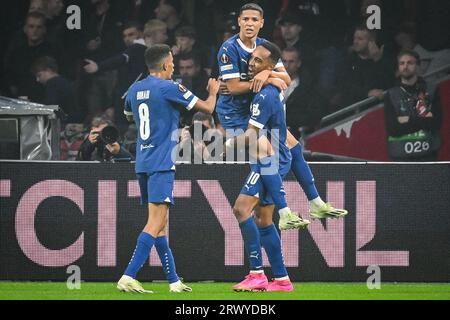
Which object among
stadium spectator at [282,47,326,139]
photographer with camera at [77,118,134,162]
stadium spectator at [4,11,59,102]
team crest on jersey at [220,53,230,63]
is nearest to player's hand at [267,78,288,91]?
team crest on jersey at [220,53,230,63]

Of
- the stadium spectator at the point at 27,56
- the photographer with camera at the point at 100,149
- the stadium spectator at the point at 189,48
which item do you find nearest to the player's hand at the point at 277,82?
the photographer with camera at the point at 100,149

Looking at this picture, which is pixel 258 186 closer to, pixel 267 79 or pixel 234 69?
pixel 267 79

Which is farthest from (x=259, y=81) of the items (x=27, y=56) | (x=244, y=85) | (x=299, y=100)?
(x=27, y=56)

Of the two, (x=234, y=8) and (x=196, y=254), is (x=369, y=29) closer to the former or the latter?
(x=234, y=8)

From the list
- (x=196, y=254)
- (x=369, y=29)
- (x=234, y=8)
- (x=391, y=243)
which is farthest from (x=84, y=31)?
(x=391, y=243)

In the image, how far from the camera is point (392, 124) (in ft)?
44.5

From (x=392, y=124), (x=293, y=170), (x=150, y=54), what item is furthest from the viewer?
(x=392, y=124)

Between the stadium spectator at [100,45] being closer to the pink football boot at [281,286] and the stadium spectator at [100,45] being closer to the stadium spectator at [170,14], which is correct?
the stadium spectator at [170,14]

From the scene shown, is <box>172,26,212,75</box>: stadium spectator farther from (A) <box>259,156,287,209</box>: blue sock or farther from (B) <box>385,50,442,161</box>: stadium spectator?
(A) <box>259,156,287,209</box>: blue sock

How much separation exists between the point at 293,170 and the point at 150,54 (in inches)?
68.2

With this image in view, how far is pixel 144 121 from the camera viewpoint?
9.43 meters

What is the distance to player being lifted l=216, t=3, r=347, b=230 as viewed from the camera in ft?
31.2

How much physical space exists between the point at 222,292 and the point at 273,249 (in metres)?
0.60

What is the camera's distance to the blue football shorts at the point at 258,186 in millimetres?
9555
